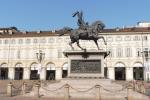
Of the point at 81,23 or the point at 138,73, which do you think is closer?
the point at 81,23

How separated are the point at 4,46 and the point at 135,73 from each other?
111 feet

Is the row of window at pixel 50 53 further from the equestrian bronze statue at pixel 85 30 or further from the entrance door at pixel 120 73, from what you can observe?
the equestrian bronze statue at pixel 85 30

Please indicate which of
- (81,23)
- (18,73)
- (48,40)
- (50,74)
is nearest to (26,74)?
(18,73)

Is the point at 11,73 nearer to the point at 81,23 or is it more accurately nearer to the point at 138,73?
the point at 138,73

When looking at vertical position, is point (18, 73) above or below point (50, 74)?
above

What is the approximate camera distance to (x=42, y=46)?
8081 centimetres

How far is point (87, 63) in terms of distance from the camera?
29188 millimetres

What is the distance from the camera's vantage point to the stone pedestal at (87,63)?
28850 mm

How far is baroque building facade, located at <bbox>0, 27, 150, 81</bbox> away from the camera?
75.8m

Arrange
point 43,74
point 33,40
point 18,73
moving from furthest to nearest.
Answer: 1. point 18,73
2. point 33,40
3. point 43,74

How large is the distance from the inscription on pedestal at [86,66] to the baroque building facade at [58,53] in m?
43.1

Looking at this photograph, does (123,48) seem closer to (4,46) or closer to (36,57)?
(36,57)

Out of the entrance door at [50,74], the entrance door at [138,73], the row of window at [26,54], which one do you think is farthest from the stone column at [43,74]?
the entrance door at [138,73]

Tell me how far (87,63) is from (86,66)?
0.95 ft
